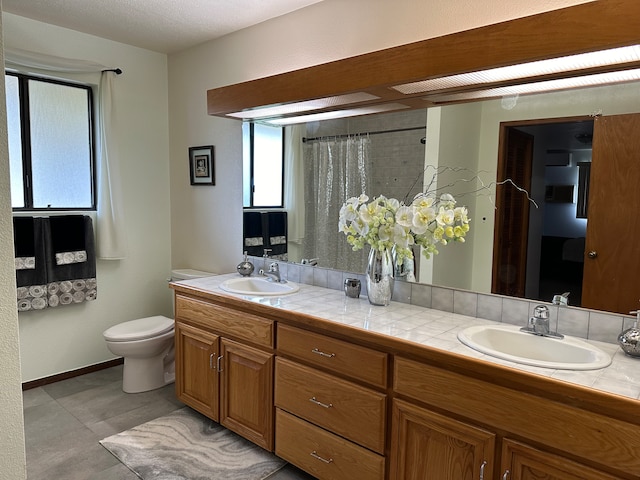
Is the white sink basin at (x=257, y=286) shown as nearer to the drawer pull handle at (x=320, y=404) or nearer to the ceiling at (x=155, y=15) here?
the drawer pull handle at (x=320, y=404)

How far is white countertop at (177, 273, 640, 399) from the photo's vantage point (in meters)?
1.33

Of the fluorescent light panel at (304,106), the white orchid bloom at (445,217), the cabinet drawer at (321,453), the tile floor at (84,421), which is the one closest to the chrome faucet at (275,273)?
the cabinet drawer at (321,453)

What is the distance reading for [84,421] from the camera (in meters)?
2.68

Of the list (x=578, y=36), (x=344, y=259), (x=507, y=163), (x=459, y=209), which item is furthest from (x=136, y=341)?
(x=578, y=36)

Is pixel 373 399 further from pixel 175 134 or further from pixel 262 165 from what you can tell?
pixel 175 134

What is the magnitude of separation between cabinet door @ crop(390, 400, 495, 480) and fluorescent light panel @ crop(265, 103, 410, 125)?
4.83 feet

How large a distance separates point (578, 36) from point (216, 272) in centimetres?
276

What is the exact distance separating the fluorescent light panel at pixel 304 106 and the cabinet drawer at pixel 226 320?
120 centimetres

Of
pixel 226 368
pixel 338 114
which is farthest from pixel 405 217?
pixel 226 368

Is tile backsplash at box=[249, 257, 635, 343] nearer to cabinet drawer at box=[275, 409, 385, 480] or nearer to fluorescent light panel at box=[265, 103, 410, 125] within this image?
cabinet drawer at box=[275, 409, 385, 480]

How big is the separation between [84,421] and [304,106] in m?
2.36

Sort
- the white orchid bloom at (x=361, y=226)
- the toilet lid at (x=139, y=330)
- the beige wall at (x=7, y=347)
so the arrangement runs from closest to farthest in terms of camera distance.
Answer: the beige wall at (x=7, y=347), the white orchid bloom at (x=361, y=226), the toilet lid at (x=139, y=330)

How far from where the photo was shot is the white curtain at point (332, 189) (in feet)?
8.23

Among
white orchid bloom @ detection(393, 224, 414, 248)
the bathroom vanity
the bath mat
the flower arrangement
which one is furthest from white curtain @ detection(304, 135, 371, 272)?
the bath mat
